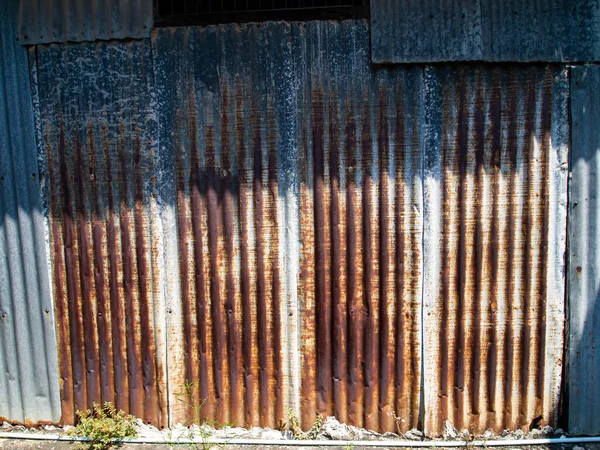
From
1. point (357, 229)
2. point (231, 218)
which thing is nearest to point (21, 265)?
point (231, 218)

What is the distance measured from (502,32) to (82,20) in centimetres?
296

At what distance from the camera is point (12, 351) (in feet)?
12.6

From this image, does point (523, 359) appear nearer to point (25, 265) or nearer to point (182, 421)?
point (182, 421)

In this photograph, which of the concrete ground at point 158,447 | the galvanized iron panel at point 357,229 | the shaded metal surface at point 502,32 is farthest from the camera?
the concrete ground at point 158,447

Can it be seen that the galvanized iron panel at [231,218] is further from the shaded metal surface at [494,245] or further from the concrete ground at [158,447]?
the shaded metal surface at [494,245]

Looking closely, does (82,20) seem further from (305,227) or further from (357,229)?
(357,229)

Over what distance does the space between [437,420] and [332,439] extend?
0.80m

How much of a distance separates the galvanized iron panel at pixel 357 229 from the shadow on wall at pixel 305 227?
1 centimetres

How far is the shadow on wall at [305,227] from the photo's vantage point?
3.47 metres

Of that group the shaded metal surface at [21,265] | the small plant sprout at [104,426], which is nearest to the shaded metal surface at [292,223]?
the small plant sprout at [104,426]

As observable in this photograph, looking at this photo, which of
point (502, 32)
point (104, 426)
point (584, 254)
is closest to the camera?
point (502, 32)

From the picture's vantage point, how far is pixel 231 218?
3.61 meters

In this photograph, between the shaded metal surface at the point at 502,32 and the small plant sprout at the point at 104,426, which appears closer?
the shaded metal surface at the point at 502,32

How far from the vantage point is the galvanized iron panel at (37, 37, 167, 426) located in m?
3.59
